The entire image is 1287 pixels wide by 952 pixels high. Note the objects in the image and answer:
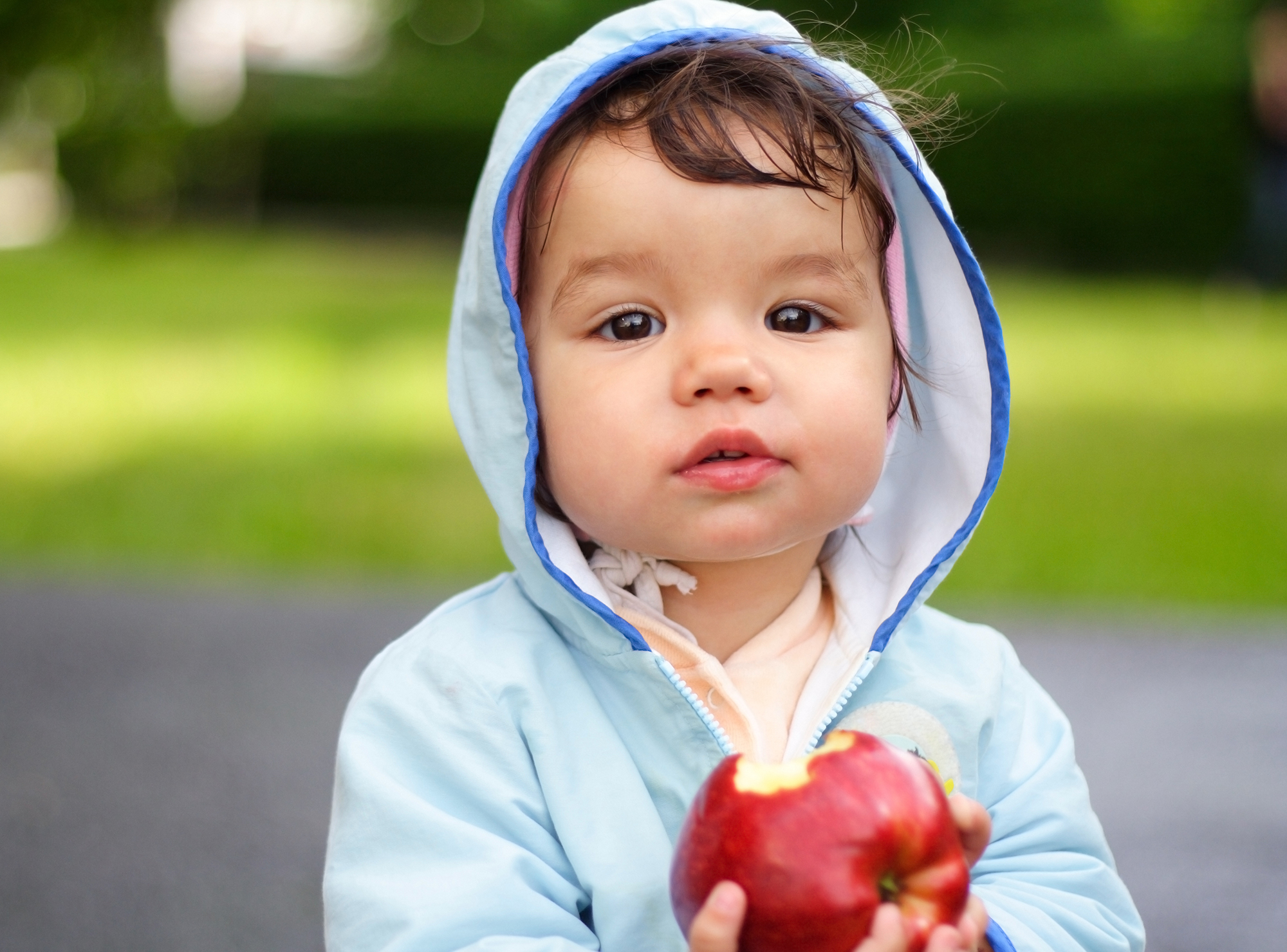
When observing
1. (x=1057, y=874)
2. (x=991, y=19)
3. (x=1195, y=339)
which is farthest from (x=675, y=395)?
(x=991, y=19)

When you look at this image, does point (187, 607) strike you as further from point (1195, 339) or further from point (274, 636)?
point (1195, 339)

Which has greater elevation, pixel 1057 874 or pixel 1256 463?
pixel 1057 874

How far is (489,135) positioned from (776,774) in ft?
59.6

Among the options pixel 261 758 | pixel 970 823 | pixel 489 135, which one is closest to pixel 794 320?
pixel 970 823

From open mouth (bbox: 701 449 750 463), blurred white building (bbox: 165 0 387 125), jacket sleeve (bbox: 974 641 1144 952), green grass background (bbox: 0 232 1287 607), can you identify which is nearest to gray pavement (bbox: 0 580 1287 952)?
green grass background (bbox: 0 232 1287 607)

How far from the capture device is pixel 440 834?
1576mm

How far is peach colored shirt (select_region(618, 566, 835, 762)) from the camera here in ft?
5.65

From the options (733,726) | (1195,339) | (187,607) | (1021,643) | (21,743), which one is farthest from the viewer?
(1195,339)

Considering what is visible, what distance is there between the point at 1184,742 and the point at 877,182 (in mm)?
2213

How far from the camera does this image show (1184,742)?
351 centimetres

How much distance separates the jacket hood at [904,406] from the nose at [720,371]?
0.72ft

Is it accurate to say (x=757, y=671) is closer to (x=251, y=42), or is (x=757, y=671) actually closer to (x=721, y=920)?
(x=721, y=920)

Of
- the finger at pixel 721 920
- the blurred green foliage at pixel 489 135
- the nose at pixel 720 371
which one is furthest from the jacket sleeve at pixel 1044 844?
the blurred green foliage at pixel 489 135

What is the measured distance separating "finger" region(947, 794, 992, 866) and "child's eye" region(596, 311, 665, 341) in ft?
2.04
